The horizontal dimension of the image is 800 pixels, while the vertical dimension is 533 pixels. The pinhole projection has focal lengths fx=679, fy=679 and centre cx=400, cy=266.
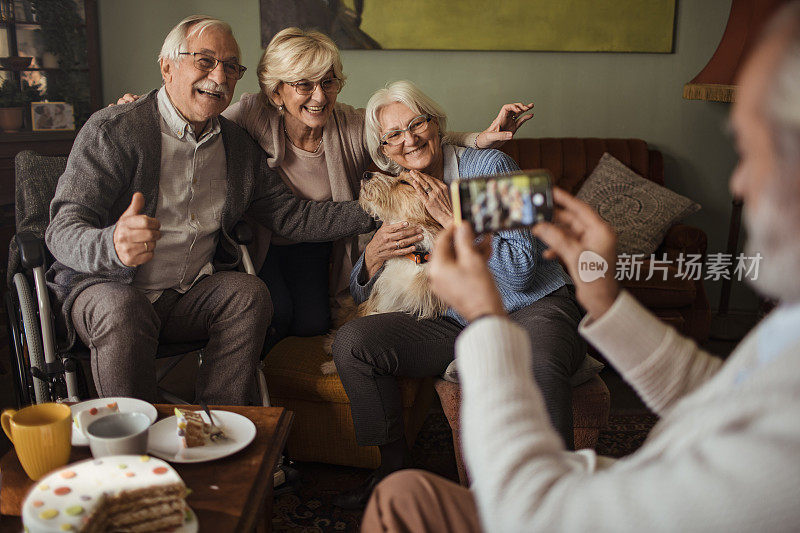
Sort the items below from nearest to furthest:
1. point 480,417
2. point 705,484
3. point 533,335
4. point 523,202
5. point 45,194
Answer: point 705,484 → point 480,417 → point 523,202 → point 533,335 → point 45,194

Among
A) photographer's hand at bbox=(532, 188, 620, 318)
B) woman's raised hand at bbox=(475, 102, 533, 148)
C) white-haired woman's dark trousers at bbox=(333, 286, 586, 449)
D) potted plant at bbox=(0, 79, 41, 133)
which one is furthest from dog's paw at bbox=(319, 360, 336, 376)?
potted plant at bbox=(0, 79, 41, 133)

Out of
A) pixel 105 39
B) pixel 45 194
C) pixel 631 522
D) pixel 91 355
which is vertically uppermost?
pixel 105 39

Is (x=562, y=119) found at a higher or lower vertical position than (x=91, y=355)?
higher

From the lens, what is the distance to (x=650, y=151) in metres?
3.48

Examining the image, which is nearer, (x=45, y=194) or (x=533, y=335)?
(x=533, y=335)

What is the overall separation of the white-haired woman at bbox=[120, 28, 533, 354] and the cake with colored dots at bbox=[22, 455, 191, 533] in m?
1.14

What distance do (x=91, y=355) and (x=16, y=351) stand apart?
212mm

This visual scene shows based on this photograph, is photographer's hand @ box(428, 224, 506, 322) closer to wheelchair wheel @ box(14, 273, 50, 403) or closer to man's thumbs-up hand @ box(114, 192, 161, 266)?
man's thumbs-up hand @ box(114, 192, 161, 266)

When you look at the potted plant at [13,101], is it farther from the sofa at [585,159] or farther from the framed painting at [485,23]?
the sofa at [585,159]

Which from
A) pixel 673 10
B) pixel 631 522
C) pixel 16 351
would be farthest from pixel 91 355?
pixel 673 10

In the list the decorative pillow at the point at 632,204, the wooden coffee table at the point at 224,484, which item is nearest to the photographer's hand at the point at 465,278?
the wooden coffee table at the point at 224,484

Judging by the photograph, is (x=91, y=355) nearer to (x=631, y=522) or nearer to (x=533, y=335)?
(x=533, y=335)

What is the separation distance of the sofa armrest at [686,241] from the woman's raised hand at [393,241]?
1538 mm

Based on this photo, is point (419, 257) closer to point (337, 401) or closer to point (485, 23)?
point (337, 401)
